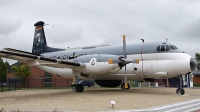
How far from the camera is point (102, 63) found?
1745cm

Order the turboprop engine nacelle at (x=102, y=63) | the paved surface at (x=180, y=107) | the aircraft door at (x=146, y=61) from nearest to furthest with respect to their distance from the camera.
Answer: the paved surface at (x=180, y=107)
the turboprop engine nacelle at (x=102, y=63)
the aircraft door at (x=146, y=61)

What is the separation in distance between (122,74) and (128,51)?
79.9 inches

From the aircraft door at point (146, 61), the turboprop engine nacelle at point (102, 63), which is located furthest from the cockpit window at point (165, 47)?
the turboprop engine nacelle at point (102, 63)

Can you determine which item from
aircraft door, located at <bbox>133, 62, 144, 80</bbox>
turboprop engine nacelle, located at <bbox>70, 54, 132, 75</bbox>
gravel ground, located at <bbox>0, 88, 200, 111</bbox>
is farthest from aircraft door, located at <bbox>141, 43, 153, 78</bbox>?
gravel ground, located at <bbox>0, 88, 200, 111</bbox>

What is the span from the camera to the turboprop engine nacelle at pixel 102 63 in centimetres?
1714

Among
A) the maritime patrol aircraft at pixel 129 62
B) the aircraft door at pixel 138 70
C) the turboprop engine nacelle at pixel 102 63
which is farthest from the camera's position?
the aircraft door at pixel 138 70

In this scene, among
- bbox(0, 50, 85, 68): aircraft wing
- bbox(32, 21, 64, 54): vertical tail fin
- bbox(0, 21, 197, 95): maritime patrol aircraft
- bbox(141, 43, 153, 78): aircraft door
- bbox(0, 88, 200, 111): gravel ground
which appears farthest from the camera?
bbox(32, 21, 64, 54): vertical tail fin

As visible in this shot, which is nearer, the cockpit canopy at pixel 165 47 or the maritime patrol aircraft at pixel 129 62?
the maritime patrol aircraft at pixel 129 62

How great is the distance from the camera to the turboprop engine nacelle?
17.1 metres

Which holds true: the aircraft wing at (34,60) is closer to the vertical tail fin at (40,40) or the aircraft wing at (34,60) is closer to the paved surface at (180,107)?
the paved surface at (180,107)

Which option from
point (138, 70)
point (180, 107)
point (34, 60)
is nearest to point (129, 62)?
point (138, 70)

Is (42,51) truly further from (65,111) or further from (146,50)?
(65,111)

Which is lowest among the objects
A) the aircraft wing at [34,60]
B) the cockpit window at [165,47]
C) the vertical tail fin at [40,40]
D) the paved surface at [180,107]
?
the paved surface at [180,107]

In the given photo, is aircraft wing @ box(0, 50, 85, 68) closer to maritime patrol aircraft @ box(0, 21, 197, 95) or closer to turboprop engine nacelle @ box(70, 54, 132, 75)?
maritime patrol aircraft @ box(0, 21, 197, 95)
